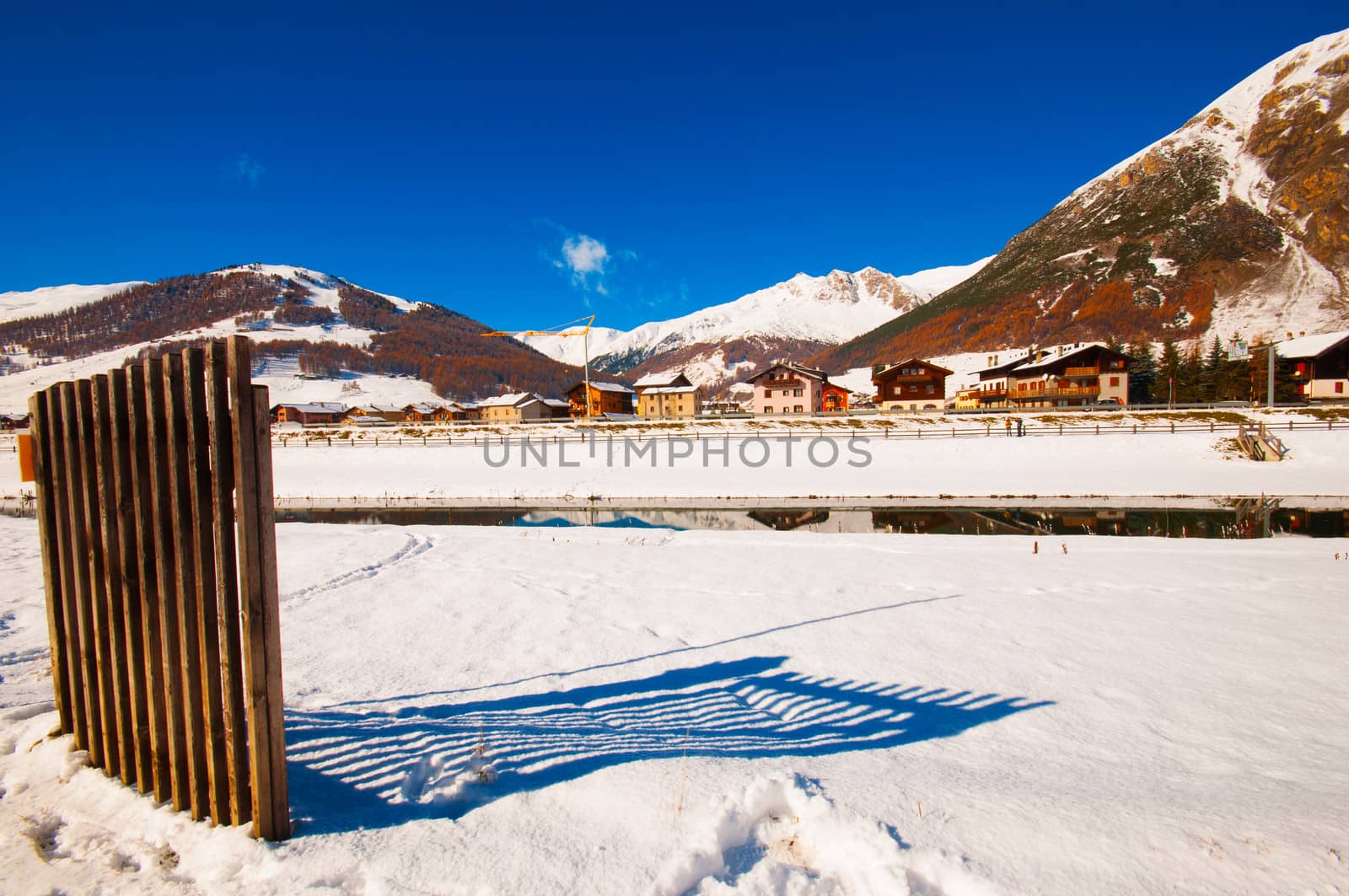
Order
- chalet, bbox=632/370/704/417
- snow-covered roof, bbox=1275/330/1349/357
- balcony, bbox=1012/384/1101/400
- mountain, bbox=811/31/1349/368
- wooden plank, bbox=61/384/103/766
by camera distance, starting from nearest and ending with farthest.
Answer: wooden plank, bbox=61/384/103/766 < snow-covered roof, bbox=1275/330/1349/357 < balcony, bbox=1012/384/1101/400 < chalet, bbox=632/370/704/417 < mountain, bbox=811/31/1349/368

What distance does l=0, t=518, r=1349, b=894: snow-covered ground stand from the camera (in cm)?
281

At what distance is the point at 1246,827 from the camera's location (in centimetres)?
312

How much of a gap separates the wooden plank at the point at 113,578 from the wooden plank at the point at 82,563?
9.7 inches

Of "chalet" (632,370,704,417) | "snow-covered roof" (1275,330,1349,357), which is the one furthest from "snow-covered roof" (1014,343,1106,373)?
"chalet" (632,370,704,417)

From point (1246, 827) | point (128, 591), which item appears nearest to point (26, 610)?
point (128, 591)

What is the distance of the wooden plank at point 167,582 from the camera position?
10.5 ft

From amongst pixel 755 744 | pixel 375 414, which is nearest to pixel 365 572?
pixel 755 744

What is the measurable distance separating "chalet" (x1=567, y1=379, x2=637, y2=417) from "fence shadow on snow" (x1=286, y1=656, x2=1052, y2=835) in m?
76.8

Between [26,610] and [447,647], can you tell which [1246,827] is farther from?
[26,610]

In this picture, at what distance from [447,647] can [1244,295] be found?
181516mm

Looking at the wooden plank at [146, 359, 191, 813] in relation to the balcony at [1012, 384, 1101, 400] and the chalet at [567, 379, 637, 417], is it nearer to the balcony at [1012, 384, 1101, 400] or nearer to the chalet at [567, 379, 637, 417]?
the balcony at [1012, 384, 1101, 400]

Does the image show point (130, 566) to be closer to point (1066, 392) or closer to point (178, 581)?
Answer: point (178, 581)

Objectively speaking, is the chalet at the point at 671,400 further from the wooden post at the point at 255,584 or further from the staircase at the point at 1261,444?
the wooden post at the point at 255,584

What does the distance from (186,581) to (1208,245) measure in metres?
206
